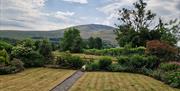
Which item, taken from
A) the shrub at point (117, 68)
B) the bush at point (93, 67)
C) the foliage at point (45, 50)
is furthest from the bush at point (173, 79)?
the foliage at point (45, 50)

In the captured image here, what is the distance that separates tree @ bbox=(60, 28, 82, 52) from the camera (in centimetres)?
7062

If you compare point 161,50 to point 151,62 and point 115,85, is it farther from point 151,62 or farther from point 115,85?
point 115,85

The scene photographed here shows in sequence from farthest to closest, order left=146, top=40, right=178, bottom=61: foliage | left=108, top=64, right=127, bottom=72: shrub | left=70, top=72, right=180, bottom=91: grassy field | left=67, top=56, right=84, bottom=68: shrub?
left=146, top=40, right=178, bottom=61: foliage < left=67, top=56, right=84, bottom=68: shrub < left=108, top=64, right=127, bottom=72: shrub < left=70, top=72, right=180, bottom=91: grassy field

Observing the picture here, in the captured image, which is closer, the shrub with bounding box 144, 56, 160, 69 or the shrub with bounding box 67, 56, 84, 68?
the shrub with bounding box 144, 56, 160, 69

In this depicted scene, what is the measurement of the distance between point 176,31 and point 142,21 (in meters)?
7.62

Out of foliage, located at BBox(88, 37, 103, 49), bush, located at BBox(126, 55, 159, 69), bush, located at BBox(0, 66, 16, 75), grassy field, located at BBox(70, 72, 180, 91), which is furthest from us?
foliage, located at BBox(88, 37, 103, 49)

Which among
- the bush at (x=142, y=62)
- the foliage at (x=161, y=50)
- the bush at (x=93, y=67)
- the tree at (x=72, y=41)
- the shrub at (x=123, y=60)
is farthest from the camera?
the tree at (x=72, y=41)

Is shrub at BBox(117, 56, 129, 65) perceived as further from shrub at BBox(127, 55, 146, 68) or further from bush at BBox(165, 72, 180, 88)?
bush at BBox(165, 72, 180, 88)

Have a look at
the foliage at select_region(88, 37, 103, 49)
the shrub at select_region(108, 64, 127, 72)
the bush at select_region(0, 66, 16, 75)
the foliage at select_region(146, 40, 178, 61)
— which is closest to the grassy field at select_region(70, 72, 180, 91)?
the bush at select_region(0, 66, 16, 75)

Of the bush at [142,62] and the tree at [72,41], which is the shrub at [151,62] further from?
the tree at [72,41]

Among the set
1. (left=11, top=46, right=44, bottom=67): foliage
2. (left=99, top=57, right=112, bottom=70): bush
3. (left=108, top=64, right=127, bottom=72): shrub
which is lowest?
(left=108, top=64, right=127, bottom=72): shrub

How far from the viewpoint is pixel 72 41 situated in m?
73.6

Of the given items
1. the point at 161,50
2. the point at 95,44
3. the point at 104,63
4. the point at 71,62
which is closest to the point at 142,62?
the point at 161,50

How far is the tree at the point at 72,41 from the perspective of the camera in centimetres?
7062
